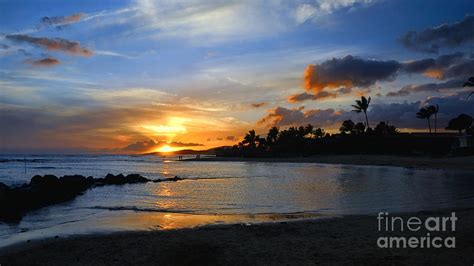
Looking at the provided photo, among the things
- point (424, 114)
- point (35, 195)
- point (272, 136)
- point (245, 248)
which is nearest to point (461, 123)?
point (424, 114)

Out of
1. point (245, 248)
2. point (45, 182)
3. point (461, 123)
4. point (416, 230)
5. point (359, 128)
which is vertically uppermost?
point (359, 128)

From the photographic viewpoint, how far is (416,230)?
1062cm

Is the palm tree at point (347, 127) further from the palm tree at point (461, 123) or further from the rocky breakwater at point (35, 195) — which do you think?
the rocky breakwater at point (35, 195)

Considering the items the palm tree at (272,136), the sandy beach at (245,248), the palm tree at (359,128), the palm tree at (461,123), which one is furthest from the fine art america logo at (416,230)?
the palm tree at (272,136)

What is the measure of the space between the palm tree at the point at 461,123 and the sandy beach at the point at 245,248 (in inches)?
3212

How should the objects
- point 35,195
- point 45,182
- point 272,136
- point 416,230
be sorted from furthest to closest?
point 272,136 → point 45,182 → point 35,195 → point 416,230

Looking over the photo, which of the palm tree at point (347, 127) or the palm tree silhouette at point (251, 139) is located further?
the palm tree silhouette at point (251, 139)

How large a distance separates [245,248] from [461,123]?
87765mm

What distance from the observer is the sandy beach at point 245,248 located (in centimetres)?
811

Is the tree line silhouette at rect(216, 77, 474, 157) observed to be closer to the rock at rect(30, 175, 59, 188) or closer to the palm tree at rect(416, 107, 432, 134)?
the palm tree at rect(416, 107, 432, 134)

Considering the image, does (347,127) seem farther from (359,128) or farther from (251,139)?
(251,139)

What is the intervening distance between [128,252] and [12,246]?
3.56m

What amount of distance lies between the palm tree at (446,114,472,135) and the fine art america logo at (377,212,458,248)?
80.2m

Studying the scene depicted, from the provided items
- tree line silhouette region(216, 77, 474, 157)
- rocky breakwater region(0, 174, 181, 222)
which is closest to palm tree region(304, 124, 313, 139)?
tree line silhouette region(216, 77, 474, 157)
